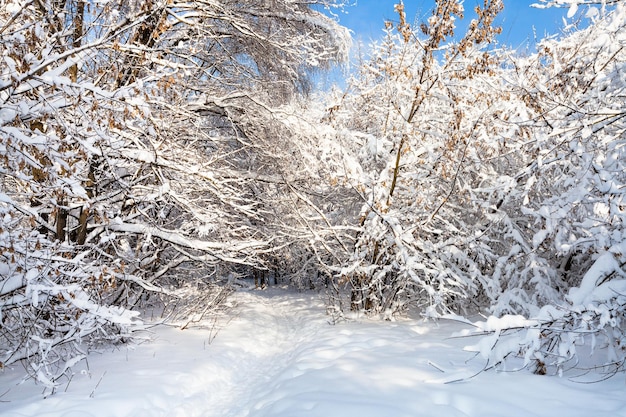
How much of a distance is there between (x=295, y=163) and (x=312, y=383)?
410 centimetres

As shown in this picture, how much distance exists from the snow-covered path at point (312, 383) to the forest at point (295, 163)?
36cm

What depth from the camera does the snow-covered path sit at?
321 cm

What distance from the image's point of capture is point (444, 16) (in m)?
6.12

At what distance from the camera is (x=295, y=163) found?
7219mm

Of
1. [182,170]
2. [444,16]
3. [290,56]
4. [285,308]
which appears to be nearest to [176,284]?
[285,308]

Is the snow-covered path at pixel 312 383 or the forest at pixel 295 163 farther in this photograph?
the forest at pixel 295 163

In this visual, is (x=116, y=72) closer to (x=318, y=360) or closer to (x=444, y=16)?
(x=318, y=360)

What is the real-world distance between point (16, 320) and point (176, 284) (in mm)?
5865

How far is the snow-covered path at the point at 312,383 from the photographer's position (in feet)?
10.5

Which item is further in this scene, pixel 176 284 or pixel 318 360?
pixel 176 284

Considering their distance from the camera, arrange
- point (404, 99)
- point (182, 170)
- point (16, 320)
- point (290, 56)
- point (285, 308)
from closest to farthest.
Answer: point (16, 320) < point (182, 170) < point (290, 56) < point (404, 99) < point (285, 308)

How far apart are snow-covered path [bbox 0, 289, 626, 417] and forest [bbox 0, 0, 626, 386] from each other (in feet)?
1.18

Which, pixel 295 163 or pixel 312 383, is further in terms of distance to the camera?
pixel 295 163

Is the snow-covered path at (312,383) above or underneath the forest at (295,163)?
underneath
